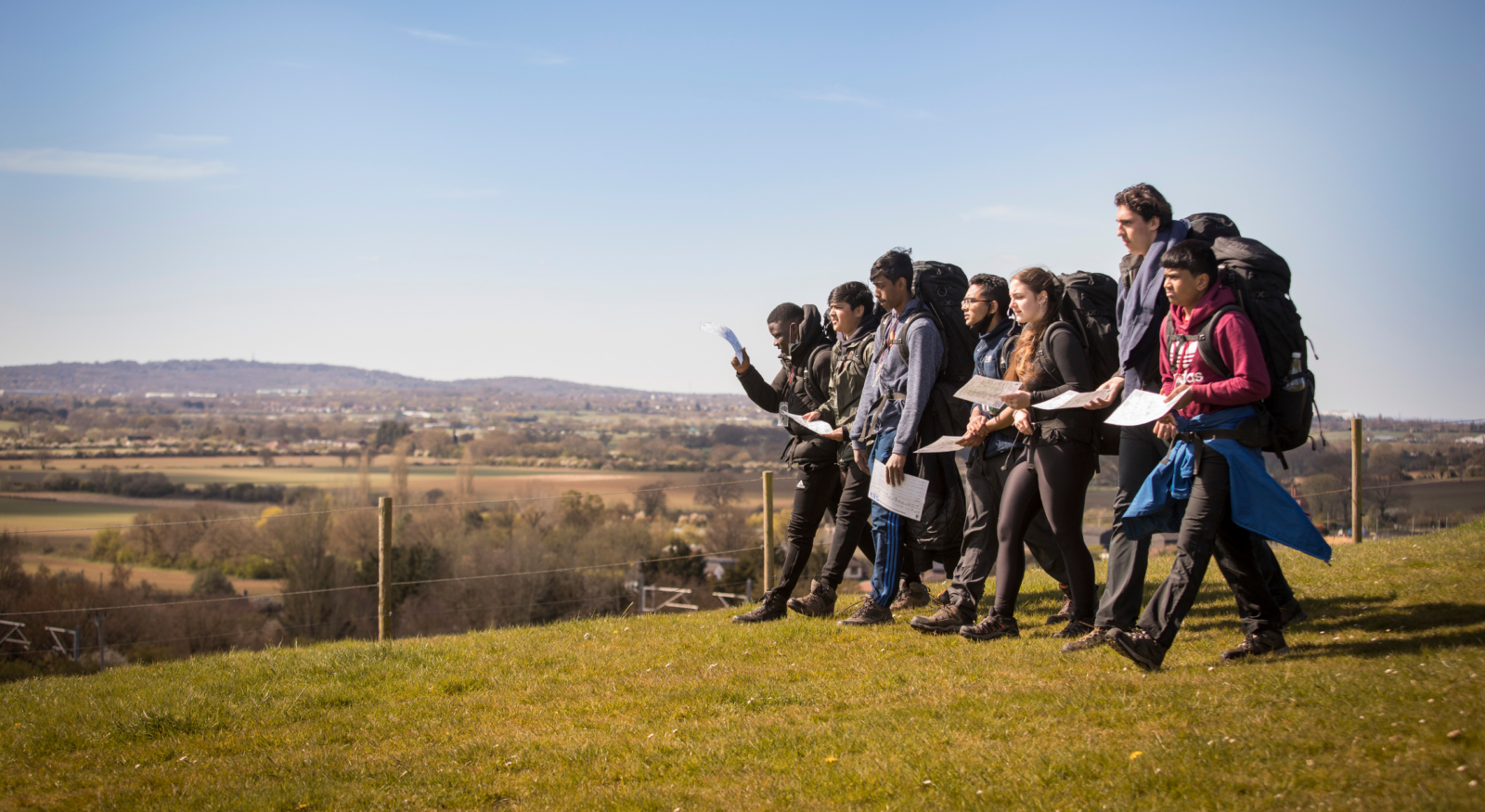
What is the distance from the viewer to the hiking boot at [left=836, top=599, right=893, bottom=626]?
21.3 ft

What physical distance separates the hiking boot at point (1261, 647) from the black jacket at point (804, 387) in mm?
2966

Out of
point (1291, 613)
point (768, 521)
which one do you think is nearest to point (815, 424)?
point (1291, 613)

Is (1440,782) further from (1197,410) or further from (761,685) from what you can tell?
(761,685)

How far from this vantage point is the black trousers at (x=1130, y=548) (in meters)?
5.01

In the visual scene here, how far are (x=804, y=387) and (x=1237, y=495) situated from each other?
3.46 m

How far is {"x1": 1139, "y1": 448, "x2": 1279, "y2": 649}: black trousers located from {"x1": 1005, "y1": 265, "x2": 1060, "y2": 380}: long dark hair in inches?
47.9

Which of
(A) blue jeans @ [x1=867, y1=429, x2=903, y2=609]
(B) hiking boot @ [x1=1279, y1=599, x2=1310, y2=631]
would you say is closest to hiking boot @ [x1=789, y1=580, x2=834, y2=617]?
(A) blue jeans @ [x1=867, y1=429, x2=903, y2=609]

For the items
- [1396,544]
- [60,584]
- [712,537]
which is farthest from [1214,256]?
[60,584]

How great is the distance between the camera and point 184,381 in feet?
580

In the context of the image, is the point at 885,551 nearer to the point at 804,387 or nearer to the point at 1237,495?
the point at 804,387

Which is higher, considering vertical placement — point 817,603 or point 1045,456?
point 1045,456

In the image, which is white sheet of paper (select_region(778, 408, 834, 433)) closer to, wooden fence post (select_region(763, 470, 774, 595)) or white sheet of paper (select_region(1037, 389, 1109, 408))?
white sheet of paper (select_region(1037, 389, 1109, 408))

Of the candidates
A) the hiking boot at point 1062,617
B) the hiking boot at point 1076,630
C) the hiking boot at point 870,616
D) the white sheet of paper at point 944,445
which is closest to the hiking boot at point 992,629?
the hiking boot at point 1076,630

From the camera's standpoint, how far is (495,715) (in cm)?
507
